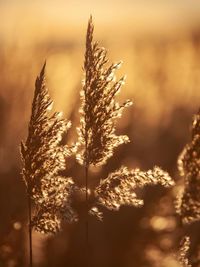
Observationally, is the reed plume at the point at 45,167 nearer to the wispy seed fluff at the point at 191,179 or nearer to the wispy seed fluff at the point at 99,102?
the wispy seed fluff at the point at 99,102

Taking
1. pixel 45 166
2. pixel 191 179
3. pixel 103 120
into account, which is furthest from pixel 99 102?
pixel 191 179

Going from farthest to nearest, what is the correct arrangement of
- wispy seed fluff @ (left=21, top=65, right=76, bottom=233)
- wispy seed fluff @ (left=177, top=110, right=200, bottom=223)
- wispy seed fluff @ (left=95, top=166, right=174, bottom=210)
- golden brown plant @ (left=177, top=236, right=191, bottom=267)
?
wispy seed fluff @ (left=21, top=65, right=76, bottom=233) → wispy seed fluff @ (left=95, top=166, right=174, bottom=210) → golden brown plant @ (left=177, top=236, right=191, bottom=267) → wispy seed fluff @ (left=177, top=110, right=200, bottom=223)

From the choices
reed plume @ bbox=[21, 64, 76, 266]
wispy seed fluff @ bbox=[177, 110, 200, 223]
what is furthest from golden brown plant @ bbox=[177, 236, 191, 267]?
reed plume @ bbox=[21, 64, 76, 266]

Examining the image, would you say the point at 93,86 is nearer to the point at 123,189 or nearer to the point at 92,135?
the point at 92,135

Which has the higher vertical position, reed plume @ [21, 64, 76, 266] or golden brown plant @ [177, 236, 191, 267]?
reed plume @ [21, 64, 76, 266]

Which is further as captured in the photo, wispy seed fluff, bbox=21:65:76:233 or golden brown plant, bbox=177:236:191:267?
wispy seed fluff, bbox=21:65:76:233

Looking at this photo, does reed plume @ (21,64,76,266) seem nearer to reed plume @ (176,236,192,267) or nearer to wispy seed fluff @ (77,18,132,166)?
wispy seed fluff @ (77,18,132,166)

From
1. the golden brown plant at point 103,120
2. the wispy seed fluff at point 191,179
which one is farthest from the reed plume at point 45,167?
the wispy seed fluff at point 191,179

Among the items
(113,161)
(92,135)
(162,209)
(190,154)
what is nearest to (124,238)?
(162,209)
